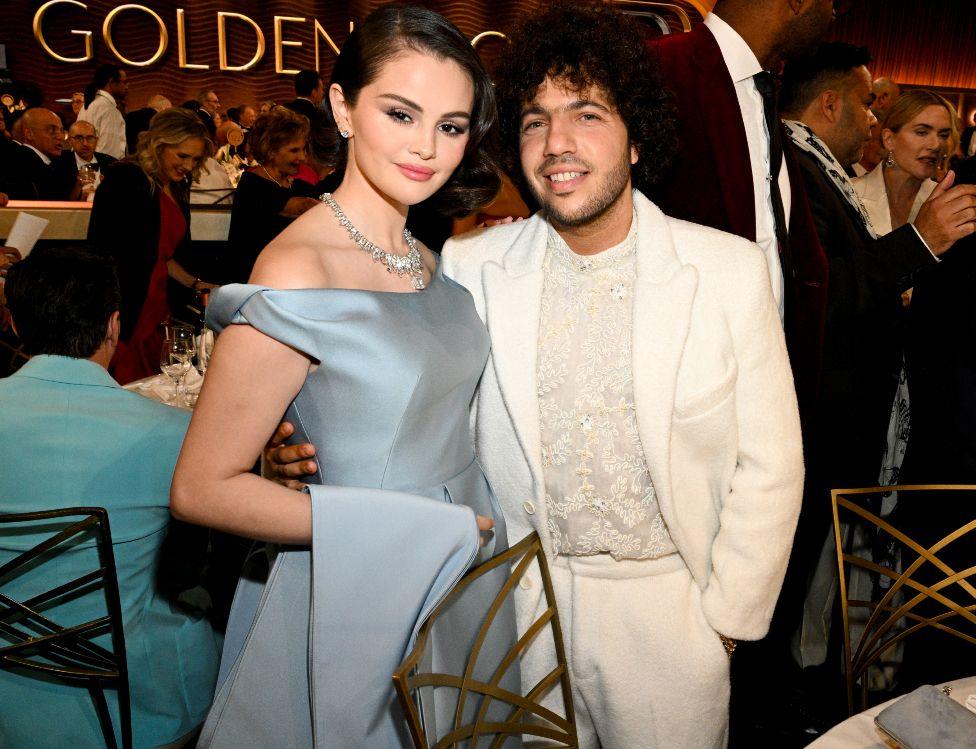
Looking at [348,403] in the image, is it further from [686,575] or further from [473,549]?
[686,575]

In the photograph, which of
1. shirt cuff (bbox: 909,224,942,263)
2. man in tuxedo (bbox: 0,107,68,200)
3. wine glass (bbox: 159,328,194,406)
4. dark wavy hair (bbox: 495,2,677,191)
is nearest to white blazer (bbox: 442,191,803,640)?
dark wavy hair (bbox: 495,2,677,191)

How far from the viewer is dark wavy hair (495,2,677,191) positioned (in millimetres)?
1681

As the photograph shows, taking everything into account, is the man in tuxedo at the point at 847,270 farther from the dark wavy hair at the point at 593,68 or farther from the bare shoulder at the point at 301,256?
the bare shoulder at the point at 301,256

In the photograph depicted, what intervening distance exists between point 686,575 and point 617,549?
0.52 feet

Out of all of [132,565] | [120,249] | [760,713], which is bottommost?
[760,713]

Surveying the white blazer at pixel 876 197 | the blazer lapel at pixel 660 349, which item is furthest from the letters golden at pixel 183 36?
the blazer lapel at pixel 660 349

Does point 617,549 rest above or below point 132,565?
above

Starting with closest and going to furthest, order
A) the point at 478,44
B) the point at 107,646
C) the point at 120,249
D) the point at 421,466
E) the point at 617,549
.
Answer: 1. the point at 421,466
2. the point at 617,549
3. the point at 107,646
4. the point at 120,249
5. the point at 478,44

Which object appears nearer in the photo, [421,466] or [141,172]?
[421,466]

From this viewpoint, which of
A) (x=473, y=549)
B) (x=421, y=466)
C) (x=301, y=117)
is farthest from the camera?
(x=301, y=117)

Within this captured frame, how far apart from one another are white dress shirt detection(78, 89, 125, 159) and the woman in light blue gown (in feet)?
27.3

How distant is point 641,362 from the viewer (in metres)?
1.56

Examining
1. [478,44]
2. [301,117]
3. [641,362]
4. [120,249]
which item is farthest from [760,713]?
[478,44]

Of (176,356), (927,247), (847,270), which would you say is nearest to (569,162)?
(847,270)
